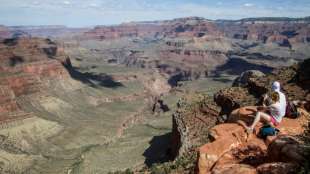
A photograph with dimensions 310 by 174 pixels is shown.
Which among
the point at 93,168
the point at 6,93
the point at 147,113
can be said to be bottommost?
the point at 147,113

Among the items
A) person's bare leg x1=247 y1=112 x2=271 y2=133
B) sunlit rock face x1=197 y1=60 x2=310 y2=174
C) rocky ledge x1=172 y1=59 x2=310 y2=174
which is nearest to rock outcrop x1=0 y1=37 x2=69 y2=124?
rocky ledge x1=172 y1=59 x2=310 y2=174

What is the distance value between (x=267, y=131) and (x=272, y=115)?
1.47 meters

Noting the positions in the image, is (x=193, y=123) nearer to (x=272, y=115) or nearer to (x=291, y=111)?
(x=291, y=111)

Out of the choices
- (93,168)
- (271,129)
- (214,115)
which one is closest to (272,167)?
(271,129)

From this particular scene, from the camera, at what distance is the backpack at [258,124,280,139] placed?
21.4 m

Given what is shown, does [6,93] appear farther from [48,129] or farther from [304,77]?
[304,77]

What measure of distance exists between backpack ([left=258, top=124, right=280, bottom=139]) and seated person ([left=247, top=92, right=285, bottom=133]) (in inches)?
20.9

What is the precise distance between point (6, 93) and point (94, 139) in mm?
24939

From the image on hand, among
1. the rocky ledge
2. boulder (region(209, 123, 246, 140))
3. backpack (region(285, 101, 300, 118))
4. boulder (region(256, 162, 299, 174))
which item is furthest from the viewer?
backpack (region(285, 101, 300, 118))

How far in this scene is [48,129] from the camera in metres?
105

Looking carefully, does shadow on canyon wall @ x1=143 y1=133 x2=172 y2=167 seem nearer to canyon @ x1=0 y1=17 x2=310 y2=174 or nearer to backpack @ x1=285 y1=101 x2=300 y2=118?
canyon @ x1=0 y1=17 x2=310 y2=174

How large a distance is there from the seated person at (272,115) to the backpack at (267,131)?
1.74ft

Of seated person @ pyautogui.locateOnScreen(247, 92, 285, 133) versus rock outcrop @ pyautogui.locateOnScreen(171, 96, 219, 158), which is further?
rock outcrop @ pyautogui.locateOnScreen(171, 96, 219, 158)

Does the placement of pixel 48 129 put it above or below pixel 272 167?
below
